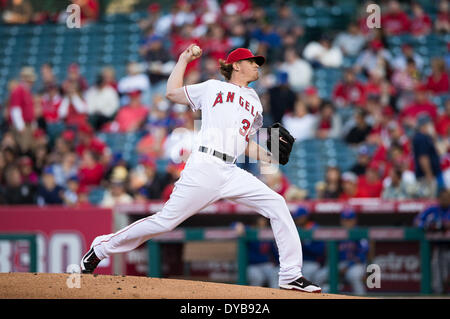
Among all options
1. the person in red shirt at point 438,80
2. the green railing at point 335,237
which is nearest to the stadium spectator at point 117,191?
the green railing at point 335,237

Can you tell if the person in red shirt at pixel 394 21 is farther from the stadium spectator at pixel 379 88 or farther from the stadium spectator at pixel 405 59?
the stadium spectator at pixel 379 88

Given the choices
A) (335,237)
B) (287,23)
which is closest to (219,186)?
(335,237)

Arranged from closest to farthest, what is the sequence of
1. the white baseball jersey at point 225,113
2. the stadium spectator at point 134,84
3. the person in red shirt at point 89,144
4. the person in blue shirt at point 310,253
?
the white baseball jersey at point 225,113 → the person in blue shirt at point 310,253 → the person in red shirt at point 89,144 → the stadium spectator at point 134,84

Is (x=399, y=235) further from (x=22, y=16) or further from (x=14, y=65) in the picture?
(x=22, y=16)

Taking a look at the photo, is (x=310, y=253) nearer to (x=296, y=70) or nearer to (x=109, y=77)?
(x=296, y=70)

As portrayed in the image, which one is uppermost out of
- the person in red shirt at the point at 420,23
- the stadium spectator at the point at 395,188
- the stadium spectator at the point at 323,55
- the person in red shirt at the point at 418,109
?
the person in red shirt at the point at 420,23
